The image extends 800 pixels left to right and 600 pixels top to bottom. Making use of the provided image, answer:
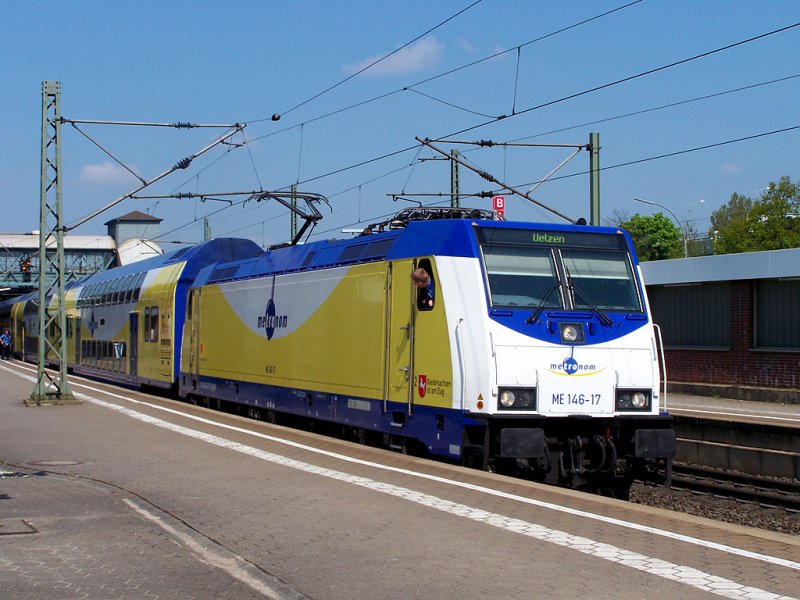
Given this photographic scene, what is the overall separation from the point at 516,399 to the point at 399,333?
2.15 m

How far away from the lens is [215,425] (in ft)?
55.0

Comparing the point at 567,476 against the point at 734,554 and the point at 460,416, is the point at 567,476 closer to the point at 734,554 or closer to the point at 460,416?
the point at 460,416

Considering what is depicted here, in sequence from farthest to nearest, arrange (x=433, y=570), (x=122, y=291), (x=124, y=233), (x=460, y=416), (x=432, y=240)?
(x=124, y=233)
(x=122, y=291)
(x=432, y=240)
(x=460, y=416)
(x=433, y=570)

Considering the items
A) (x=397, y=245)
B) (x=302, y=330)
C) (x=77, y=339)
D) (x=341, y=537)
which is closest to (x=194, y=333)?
(x=302, y=330)

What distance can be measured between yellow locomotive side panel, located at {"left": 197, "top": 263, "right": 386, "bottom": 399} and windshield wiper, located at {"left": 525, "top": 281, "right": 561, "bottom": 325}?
2.41 meters

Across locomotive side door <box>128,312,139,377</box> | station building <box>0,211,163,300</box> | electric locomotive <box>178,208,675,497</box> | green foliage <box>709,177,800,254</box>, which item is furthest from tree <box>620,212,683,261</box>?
electric locomotive <box>178,208,675,497</box>

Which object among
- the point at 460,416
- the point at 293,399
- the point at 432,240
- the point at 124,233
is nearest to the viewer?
the point at 460,416

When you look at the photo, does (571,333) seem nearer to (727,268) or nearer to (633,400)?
(633,400)

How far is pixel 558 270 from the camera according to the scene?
11.8 meters

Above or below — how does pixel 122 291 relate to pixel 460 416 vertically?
above

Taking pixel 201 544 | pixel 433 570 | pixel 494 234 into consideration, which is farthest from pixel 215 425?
pixel 433 570

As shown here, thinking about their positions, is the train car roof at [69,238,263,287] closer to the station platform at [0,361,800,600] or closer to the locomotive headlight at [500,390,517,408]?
the station platform at [0,361,800,600]

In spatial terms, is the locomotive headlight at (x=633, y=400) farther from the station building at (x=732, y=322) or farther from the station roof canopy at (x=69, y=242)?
the station roof canopy at (x=69, y=242)

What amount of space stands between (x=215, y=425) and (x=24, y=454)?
3725mm
